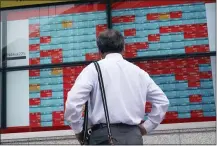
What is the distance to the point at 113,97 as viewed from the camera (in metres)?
3.29

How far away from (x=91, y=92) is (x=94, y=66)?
212 millimetres

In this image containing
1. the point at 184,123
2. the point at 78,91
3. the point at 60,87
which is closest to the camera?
the point at 78,91

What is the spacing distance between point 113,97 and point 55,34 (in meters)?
3.64

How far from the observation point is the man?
3.27 m

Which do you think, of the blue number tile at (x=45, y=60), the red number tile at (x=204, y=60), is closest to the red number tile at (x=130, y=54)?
the red number tile at (x=204, y=60)

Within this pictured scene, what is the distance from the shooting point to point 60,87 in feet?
21.6

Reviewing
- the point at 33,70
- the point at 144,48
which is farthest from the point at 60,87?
the point at 144,48

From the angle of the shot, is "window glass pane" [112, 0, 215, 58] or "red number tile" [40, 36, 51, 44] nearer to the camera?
"window glass pane" [112, 0, 215, 58]

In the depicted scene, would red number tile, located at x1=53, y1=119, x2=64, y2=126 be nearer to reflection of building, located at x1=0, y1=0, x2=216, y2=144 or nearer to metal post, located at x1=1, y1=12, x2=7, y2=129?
reflection of building, located at x1=0, y1=0, x2=216, y2=144

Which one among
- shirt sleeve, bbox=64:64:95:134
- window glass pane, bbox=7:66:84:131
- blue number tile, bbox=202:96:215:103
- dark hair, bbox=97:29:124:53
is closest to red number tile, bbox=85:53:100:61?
window glass pane, bbox=7:66:84:131

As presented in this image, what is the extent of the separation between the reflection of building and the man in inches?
114

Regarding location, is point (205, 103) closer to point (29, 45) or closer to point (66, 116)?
point (29, 45)

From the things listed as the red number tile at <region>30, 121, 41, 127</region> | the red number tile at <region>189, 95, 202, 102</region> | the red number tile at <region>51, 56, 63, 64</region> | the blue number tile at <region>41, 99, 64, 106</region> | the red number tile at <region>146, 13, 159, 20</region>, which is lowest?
the red number tile at <region>30, 121, 41, 127</region>

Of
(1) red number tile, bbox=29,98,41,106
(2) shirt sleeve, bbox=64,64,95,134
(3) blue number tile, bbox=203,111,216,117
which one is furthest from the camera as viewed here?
(1) red number tile, bbox=29,98,41,106
